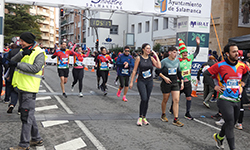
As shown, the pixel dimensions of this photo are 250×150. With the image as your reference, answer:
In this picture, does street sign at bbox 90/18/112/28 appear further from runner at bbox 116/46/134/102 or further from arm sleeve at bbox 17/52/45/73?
arm sleeve at bbox 17/52/45/73

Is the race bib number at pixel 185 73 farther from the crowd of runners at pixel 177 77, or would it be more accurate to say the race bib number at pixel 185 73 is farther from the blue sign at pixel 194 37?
the blue sign at pixel 194 37

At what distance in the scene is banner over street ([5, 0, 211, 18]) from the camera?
41.4ft

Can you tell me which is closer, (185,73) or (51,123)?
(51,123)

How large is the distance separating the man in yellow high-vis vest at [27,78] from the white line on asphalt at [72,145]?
1.80 feet

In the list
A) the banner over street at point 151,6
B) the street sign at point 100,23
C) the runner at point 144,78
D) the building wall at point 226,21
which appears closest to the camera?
the runner at point 144,78

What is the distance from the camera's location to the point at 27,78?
188 inches

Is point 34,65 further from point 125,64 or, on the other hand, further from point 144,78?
point 125,64

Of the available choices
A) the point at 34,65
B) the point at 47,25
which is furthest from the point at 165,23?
the point at 47,25

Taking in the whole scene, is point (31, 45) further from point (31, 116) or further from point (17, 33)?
point (17, 33)

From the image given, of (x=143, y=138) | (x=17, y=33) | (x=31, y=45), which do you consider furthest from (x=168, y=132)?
(x=17, y=33)

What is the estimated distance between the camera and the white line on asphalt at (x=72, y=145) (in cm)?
500

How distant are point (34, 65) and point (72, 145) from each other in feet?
5.30

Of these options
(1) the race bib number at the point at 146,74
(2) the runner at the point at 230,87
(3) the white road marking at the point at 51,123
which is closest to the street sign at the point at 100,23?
(1) the race bib number at the point at 146,74

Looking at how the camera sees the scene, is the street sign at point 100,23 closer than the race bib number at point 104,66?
No
